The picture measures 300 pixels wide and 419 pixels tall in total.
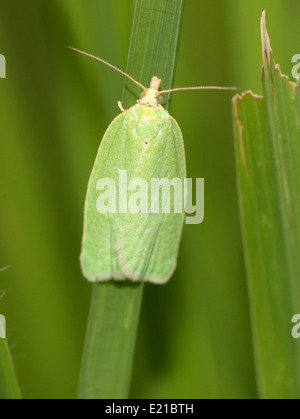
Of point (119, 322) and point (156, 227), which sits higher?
point (156, 227)

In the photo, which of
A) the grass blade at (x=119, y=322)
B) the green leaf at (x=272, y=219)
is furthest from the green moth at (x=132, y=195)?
the green leaf at (x=272, y=219)

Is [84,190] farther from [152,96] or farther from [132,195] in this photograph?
[152,96]

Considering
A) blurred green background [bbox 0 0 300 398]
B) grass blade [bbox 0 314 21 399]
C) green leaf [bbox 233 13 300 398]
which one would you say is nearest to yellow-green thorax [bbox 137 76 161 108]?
blurred green background [bbox 0 0 300 398]

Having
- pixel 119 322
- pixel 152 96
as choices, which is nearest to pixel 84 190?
pixel 152 96

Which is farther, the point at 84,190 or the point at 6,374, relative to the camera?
the point at 84,190

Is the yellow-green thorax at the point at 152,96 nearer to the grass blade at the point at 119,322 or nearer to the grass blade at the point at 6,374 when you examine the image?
the grass blade at the point at 119,322
